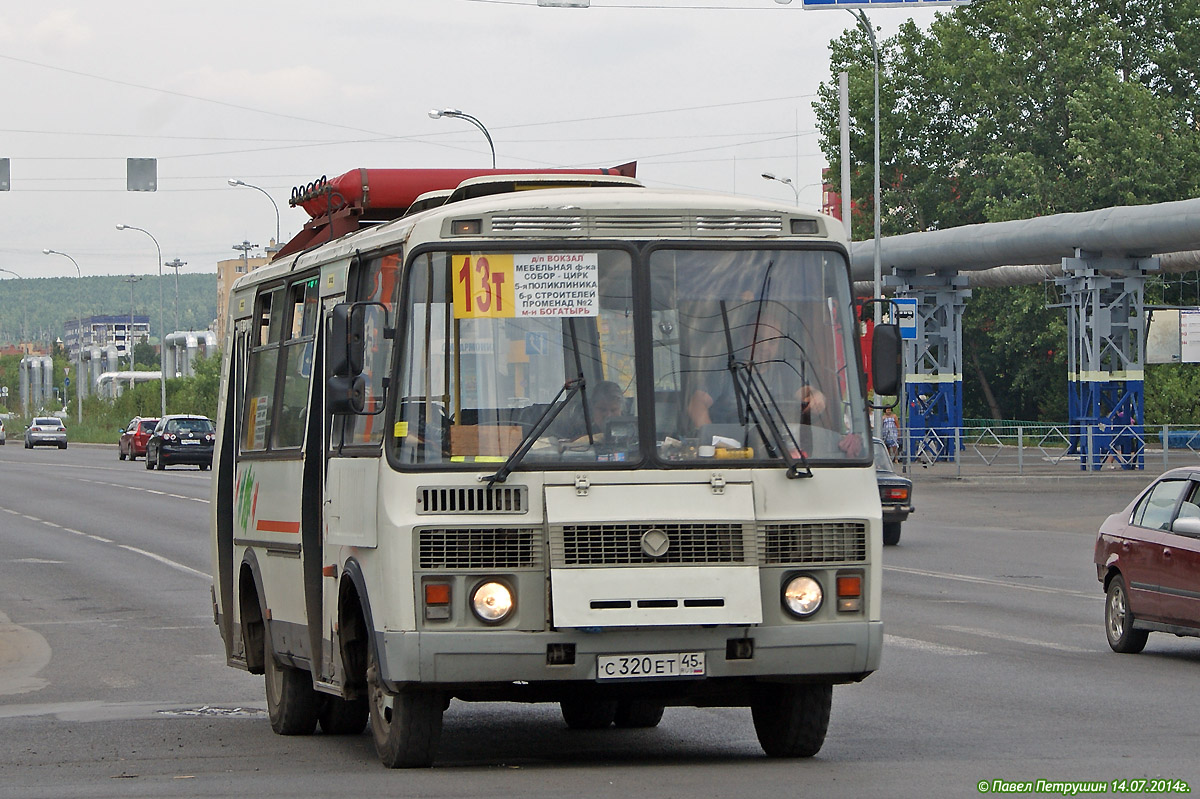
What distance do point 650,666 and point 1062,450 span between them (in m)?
39.1

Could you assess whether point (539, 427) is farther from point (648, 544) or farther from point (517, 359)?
point (648, 544)

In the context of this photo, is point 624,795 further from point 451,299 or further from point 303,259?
point 303,259

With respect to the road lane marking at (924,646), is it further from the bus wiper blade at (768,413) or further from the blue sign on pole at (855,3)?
the blue sign on pole at (855,3)

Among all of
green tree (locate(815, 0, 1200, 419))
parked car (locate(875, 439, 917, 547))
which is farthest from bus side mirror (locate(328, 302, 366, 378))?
green tree (locate(815, 0, 1200, 419))

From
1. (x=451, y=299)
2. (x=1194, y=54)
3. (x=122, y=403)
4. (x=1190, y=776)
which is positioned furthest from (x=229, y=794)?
(x=122, y=403)

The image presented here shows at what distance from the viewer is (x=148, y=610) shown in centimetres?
1944

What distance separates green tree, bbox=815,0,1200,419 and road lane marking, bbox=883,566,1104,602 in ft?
133

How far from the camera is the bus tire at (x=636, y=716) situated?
10648 millimetres

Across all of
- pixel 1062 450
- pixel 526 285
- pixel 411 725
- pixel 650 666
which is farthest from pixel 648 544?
pixel 1062 450

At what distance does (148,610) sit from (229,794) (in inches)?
465

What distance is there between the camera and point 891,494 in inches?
1014

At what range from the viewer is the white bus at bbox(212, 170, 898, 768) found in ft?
26.2

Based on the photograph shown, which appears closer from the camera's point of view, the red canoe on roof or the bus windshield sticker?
the bus windshield sticker

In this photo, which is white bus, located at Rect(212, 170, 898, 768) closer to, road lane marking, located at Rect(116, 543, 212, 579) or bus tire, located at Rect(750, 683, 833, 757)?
bus tire, located at Rect(750, 683, 833, 757)
